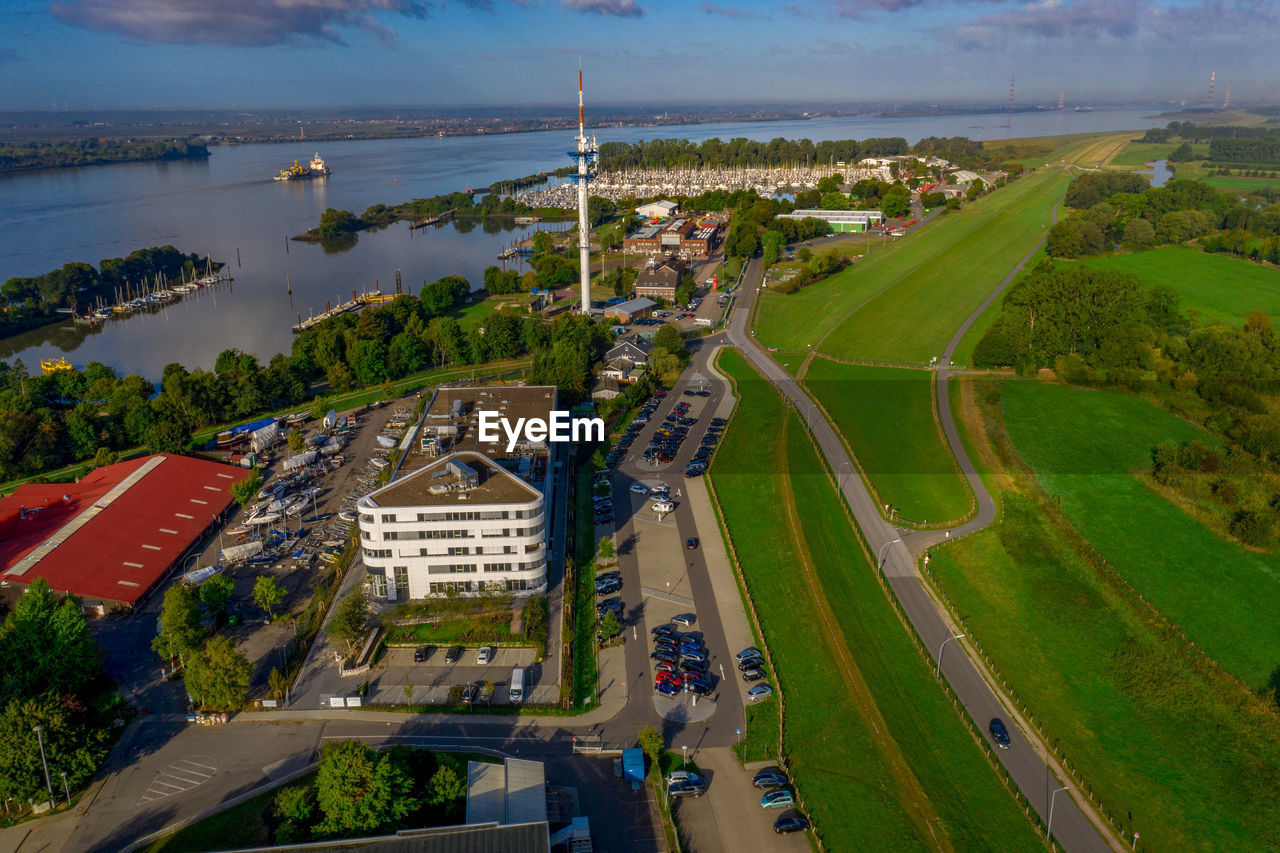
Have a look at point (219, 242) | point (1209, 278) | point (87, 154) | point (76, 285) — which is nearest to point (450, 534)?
point (76, 285)

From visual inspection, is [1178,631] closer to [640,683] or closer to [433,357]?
[640,683]

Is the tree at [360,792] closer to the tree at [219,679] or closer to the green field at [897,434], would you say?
the tree at [219,679]

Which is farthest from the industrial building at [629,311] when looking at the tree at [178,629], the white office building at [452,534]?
the tree at [178,629]

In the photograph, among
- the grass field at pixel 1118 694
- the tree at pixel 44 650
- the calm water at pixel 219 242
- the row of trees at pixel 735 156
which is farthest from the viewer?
the row of trees at pixel 735 156

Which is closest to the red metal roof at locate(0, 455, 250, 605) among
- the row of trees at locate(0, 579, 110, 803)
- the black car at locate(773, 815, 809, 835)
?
the row of trees at locate(0, 579, 110, 803)

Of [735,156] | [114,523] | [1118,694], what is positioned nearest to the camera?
[1118,694]

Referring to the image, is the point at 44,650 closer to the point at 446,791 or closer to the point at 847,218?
the point at 446,791

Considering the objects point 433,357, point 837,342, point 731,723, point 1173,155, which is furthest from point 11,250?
point 1173,155
